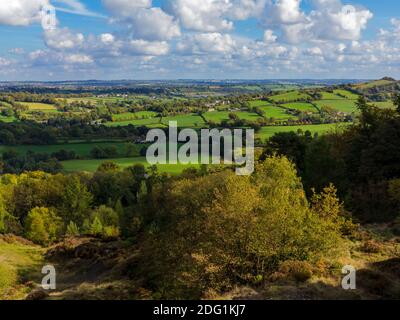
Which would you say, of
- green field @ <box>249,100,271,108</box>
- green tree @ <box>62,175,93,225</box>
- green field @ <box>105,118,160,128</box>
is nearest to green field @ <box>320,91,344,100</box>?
green field @ <box>249,100,271,108</box>

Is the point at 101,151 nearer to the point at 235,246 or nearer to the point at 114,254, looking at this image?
the point at 114,254

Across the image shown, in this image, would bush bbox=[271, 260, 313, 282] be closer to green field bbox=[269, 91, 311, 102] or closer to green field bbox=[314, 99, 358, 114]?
green field bbox=[314, 99, 358, 114]

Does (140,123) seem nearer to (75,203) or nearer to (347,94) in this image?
(75,203)

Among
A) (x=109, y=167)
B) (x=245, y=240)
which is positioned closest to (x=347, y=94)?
(x=109, y=167)

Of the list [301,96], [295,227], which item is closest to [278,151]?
[295,227]

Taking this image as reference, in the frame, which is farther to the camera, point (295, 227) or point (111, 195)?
point (111, 195)

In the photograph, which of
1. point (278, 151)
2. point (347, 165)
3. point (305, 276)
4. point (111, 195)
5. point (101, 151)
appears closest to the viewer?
point (305, 276)

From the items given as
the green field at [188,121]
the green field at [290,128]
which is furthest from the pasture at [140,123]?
the green field at [290,128]
